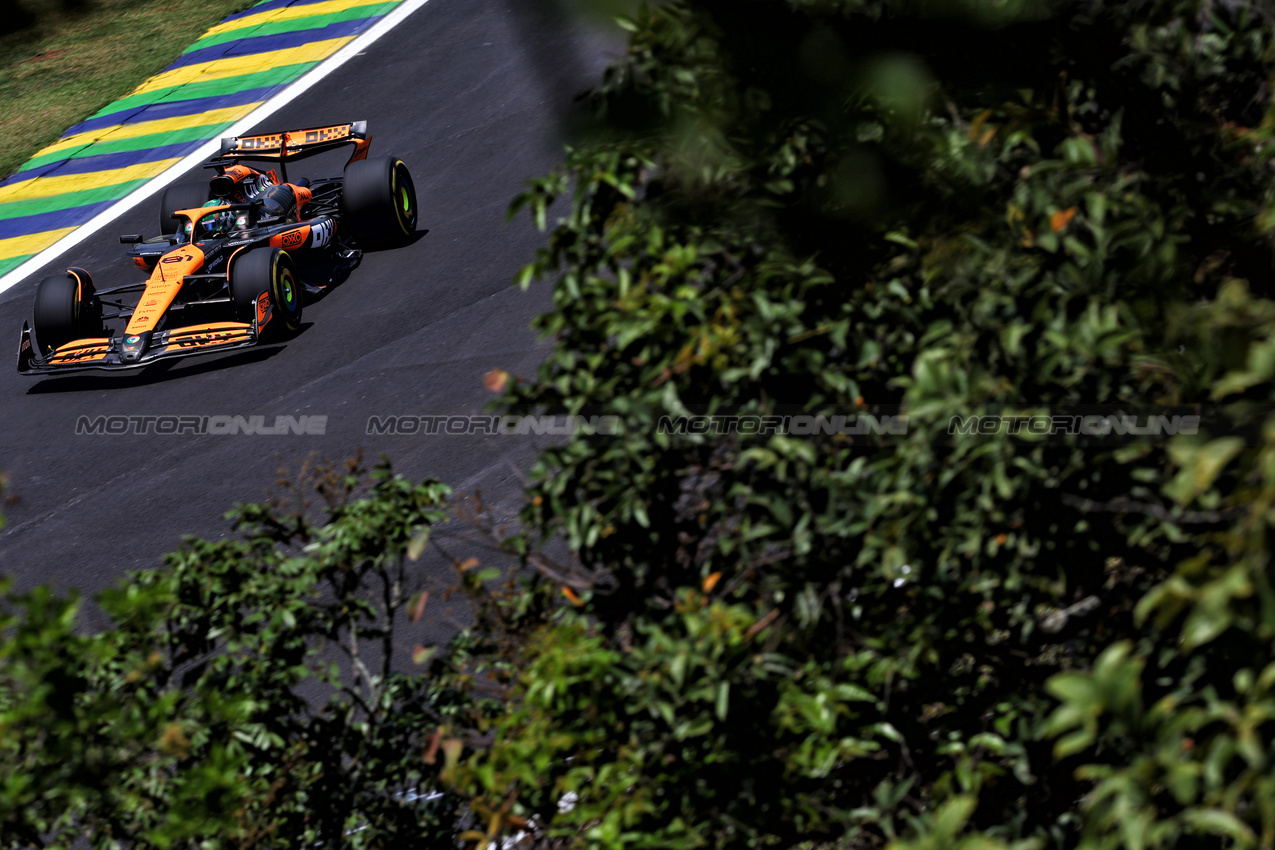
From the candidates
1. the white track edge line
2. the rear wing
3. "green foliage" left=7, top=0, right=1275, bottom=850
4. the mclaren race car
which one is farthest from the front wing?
"green foliage" left=7, top=0, right=1275, bottom=850

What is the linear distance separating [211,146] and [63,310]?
5.79m

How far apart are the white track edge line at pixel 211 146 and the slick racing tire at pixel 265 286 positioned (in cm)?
453

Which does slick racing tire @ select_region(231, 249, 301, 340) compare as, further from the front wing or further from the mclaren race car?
the front wing

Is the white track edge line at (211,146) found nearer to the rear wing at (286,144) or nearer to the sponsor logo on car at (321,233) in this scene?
the rear wing at (286,144)

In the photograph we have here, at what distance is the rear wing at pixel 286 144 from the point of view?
10555mm

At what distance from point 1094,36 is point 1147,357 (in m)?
0.85

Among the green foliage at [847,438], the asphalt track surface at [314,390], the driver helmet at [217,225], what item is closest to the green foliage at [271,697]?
the green foliage at [847,438]

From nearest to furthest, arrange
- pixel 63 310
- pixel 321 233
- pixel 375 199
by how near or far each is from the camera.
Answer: pixel 63 310 → pixel 321 233 → pixel 375 199

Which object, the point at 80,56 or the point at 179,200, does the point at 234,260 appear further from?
the point at 80,56

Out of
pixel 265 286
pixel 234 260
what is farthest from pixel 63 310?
pixel 265 286

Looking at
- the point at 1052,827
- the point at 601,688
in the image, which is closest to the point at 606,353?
the point at 601,688

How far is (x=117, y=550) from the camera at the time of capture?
283 inches

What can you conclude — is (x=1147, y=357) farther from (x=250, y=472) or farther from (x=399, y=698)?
(x=250, y=472)

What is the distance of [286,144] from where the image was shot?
10539 mm
